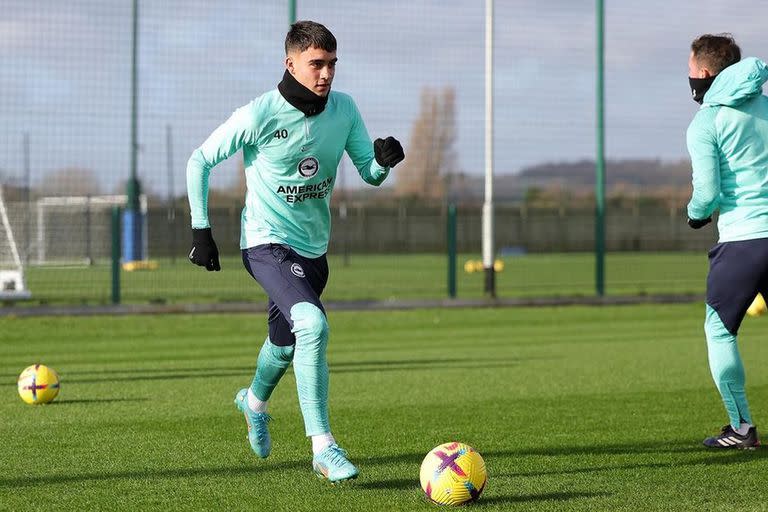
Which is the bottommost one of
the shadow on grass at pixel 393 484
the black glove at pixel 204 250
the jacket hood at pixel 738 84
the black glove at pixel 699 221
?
the shadow on grass at pixel 393 484

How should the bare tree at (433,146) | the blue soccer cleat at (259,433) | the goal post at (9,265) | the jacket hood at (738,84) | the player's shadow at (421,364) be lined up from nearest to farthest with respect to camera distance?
the blue soccer cleat at (259,433) < the jacket hood at (738,84) < the player's shadow at (421,364) < the goal post at (9,265) < the bare tree at (433,146)

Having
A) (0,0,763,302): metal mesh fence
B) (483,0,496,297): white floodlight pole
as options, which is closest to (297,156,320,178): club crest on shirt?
(0,0,763,302): metal mesh fence

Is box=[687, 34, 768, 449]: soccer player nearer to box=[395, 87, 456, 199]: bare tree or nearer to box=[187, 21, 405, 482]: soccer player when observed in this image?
box=[187, 21, 405, 482]: soccer player

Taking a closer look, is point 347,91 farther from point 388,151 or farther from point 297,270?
point 297,270

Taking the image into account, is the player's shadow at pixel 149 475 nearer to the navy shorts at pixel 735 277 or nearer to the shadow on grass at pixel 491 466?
the shadow on grass at pixel 491 466

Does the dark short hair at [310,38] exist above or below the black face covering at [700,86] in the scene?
above

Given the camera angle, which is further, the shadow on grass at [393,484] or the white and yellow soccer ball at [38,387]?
the white and yellow soccer ball at [38,387]

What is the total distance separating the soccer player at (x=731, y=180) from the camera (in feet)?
22.5

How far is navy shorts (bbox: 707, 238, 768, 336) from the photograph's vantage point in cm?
688

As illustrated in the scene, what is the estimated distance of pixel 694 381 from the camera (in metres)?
11.0

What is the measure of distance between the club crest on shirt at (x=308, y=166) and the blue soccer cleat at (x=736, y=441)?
2.92 metres

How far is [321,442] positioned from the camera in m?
5.84

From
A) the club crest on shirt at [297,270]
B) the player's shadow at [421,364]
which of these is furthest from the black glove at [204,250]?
the player's shadow at [421,364]

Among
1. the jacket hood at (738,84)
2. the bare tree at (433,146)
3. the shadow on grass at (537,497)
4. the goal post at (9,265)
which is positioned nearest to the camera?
the shadow on grass at (537,497)
